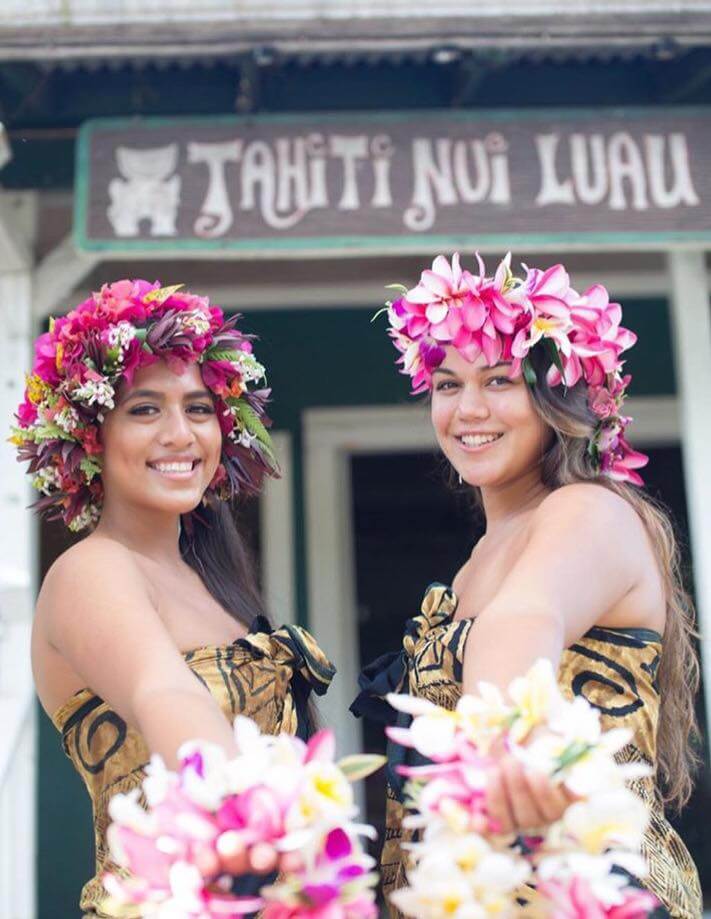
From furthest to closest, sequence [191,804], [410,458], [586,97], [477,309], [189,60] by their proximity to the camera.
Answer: [410,458]
[586,97]
[189,60]
[477,309]
[191,804]

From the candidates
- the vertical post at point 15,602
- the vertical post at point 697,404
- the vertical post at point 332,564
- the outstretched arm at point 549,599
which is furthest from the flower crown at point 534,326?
the vertical post at point 332,564

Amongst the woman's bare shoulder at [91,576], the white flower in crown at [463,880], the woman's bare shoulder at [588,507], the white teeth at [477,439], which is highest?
the white teeth at [477,439]

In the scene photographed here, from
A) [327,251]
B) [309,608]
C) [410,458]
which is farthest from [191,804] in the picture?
[410,458]

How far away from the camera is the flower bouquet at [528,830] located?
61.1 inches

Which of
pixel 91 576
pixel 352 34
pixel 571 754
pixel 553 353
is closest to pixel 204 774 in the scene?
pixel 571 754

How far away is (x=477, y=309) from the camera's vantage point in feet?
8.20

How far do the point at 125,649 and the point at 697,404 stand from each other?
3389mm

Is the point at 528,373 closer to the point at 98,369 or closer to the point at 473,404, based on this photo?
the point at 473,404

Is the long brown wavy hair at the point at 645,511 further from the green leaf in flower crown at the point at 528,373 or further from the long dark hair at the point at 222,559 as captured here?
the long dark hair at the point at 222,559

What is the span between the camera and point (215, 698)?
7.78ft

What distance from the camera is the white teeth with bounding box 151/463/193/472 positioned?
2.65 m

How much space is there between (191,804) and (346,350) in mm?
5176

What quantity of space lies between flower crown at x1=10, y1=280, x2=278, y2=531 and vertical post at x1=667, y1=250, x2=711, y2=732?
256 centimetres

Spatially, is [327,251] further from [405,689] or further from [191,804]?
[191,804]
